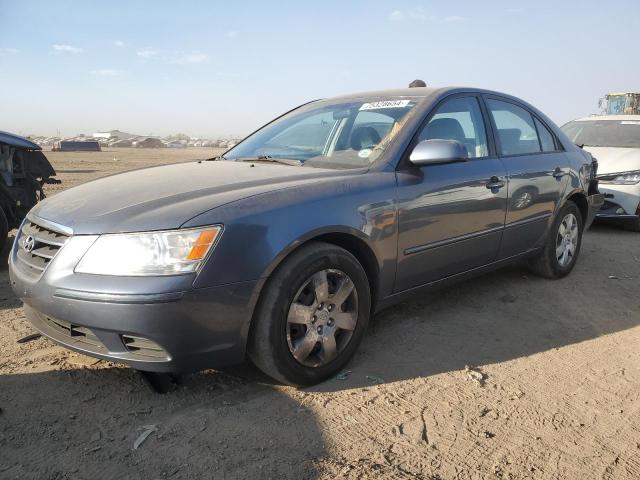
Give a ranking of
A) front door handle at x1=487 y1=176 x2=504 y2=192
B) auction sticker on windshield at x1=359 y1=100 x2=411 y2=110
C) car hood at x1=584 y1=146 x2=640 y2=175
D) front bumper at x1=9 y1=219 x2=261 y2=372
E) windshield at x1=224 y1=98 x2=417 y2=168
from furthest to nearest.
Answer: car hood at x1=584 y1=146 x2=640 y2=175 → front door handle at x1=487 y1=176 x2=504 y2=192 → auction sticker on windshield at x1=359 y1=100 x2=411 y2=110 → windshield at x1=224 y1=98 x2=417 y2=168 → front bumper at x1=9 y1=219 x2=261 y2=372

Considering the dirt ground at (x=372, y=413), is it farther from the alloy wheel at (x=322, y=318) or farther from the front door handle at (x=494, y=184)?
the front door handle at (x=494, y=184)

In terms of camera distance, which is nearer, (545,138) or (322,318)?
(322,318)

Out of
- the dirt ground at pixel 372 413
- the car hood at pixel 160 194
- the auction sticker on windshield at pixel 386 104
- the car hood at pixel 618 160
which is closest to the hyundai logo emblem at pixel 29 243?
the car hood at pixel 160 194

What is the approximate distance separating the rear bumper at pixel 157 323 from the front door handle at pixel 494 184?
208 cm

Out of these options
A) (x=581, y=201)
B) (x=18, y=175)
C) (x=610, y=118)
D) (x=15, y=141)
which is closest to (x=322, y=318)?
(x=581, y=201)

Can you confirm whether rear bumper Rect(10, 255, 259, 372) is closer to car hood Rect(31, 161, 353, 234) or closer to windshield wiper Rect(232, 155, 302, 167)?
car hood Rect(31, 161, 353, 234)

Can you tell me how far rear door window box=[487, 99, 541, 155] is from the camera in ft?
13.7

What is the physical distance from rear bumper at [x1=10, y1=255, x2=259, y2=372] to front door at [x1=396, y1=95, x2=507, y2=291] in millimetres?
1184

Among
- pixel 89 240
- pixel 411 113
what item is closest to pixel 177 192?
pixel 89 240

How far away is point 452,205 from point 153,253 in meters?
1.99

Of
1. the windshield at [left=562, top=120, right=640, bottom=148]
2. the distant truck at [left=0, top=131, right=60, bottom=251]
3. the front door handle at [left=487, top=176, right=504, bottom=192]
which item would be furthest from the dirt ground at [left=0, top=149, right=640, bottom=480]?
the windshield at [left=562, top=120, right=640, bottom=148]

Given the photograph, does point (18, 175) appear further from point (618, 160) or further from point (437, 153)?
point (618, 160)

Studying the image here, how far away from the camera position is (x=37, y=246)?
2732mm

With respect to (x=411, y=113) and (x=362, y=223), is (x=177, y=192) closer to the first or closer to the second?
(x=362, y=223)
